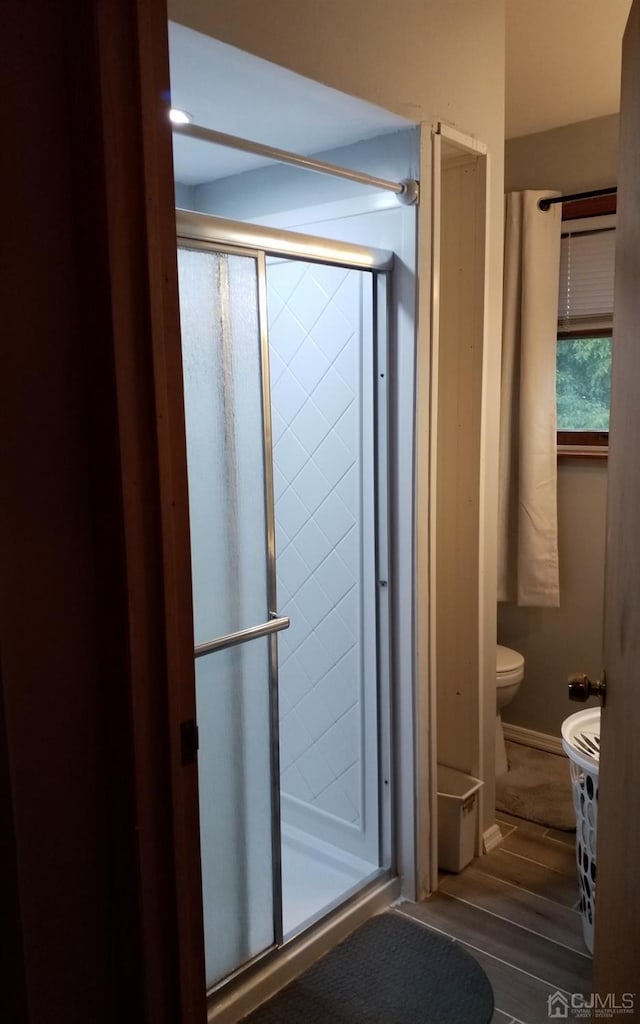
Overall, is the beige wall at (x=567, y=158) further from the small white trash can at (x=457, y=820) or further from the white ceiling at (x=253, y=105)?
the small white trash can at (x=457, y=820)

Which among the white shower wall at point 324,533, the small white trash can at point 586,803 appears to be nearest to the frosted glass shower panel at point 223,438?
the white shower wall at point 324,533

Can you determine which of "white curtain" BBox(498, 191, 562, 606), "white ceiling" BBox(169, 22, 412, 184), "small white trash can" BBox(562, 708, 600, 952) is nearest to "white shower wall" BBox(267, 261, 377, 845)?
"white ceiling" BBox(169, 22, 412, 184)

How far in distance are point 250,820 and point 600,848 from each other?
2.74 ft

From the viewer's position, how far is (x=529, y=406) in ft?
9.89

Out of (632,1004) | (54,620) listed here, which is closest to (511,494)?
(632,1004)

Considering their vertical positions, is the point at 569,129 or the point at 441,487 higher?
the point at 569,129

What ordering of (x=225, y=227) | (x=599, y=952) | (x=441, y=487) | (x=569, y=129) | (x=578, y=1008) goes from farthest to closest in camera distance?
1. (x=569, y=129)
2. (x=441, y=487)
3. (x=578, y=1008)
4. (x=225, y=227)
5. (x=599, y=952)

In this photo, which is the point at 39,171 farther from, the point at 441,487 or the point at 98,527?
the point at 441,487

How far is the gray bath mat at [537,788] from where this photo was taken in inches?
106

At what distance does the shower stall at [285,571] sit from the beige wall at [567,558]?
4.07ft

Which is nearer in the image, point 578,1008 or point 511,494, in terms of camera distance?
point 578,1008

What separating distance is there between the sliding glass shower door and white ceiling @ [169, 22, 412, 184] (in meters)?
0.35

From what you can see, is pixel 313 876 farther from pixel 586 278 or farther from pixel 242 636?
pixel 586 278

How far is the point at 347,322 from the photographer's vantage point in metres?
2.22
